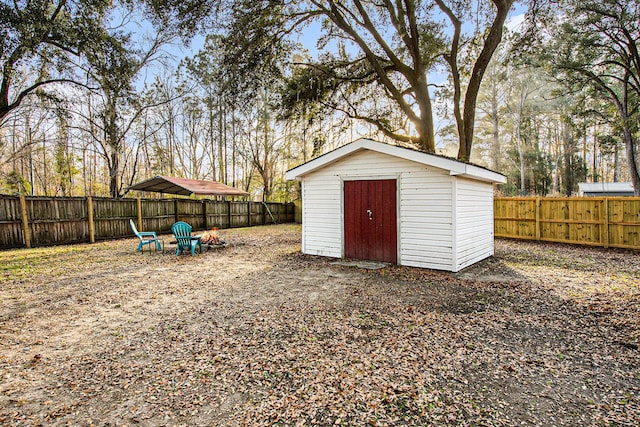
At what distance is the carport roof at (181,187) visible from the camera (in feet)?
43.2

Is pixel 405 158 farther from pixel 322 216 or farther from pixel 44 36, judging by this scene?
pixel 44 36

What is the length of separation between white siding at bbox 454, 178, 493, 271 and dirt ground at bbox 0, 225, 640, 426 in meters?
0.76

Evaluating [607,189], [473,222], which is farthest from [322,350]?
[607,189]

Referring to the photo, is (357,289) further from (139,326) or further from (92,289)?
(92,289)

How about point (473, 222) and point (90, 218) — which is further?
point (90, 218)

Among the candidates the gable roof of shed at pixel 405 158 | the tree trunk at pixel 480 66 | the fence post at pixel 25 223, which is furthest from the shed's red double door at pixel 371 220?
the fence post at pixel 25 223

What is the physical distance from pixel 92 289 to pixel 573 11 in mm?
17376

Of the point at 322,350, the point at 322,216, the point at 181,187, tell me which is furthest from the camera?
the point at 181,187

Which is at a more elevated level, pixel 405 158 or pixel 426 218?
pixel 405 158

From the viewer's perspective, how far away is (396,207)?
21.5 feet

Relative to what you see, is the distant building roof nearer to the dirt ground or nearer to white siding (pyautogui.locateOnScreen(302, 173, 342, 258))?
the dirt ground

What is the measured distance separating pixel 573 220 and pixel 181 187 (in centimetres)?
1446

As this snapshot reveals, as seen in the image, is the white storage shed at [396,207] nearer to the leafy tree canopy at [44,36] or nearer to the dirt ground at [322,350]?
the dirt ground at [322,350]

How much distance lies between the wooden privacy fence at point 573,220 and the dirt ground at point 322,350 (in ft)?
11.8
